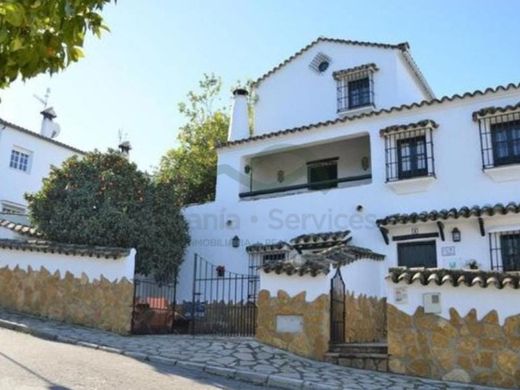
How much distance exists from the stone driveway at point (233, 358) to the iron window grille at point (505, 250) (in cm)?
523

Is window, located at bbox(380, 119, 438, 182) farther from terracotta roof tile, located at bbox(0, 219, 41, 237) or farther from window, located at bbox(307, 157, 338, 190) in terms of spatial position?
terracotta roof tile, located at bbox(0, 219, 41, 237)

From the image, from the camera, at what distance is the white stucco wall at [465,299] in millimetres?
8242

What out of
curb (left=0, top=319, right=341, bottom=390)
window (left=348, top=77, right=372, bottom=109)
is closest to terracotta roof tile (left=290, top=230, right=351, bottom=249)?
window (left=348, top=77, right=372, bottom=109)

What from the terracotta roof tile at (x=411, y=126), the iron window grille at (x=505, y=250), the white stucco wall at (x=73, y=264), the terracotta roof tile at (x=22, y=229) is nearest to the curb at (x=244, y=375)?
the white stucco wall at (x=73, y=264)

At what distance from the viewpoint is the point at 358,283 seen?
1198cm

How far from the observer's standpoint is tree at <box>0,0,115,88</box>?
3.47 meters

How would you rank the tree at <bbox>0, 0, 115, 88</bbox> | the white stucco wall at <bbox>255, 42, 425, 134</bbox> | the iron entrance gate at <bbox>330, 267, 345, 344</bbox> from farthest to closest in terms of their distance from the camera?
the white stucco wall at <bbox>255, 42, 425, 134</bbox> < the iron entrance gate at <bbox>330, 267, 345, 344</bbox> < the tree at <bbox>0, 0, 115, 88</bbox>

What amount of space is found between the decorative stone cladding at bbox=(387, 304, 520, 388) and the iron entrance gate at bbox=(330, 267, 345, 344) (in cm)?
129

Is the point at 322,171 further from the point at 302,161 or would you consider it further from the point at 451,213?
the point at 451,213

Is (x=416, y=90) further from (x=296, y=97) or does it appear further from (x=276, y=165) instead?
(x=276, y=165)

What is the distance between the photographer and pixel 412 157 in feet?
47.6

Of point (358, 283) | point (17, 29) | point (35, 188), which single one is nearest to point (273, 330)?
point (358, 283)

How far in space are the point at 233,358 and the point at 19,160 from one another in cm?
2090

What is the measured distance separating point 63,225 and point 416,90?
1387 centimetres
